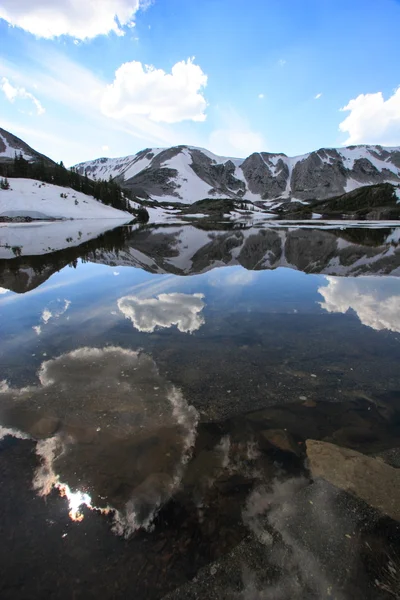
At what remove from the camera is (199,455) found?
4.74m

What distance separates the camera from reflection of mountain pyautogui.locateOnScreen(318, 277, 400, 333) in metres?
10.8

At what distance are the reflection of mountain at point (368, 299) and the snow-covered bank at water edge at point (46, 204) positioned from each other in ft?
296

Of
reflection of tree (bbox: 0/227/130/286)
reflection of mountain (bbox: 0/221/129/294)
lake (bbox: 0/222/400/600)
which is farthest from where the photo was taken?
reflection of tree (bbox: 0/227/130/286)

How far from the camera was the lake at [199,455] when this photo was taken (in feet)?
10.7

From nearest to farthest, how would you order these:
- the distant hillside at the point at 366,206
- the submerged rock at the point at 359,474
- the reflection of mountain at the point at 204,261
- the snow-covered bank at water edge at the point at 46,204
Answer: the submerged rock at the point at 359,474 → the reflection of mountain at the point at 204,261 → the snow-covered bank at water edge at the point at 46,204 → the distant hillside at the point at 366,206

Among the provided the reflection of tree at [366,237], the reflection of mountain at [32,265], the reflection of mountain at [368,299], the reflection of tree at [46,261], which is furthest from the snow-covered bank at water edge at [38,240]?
the reflection of tree at [366,237]

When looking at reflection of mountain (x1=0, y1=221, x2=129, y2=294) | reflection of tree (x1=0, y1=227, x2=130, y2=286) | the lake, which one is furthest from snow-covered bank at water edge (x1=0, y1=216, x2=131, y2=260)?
the lake

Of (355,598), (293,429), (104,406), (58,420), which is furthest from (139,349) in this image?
(355,598)

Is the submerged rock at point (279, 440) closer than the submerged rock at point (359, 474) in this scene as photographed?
No

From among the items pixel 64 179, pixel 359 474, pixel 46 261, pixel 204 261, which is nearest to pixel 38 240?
pixel 46 261

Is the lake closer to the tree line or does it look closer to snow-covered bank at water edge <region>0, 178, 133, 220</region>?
snow-covered bank at water edge <region>0, 178, 133, 220</region>

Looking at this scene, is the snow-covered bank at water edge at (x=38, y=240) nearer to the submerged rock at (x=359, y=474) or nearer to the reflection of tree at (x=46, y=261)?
the reflection of tree at (x=46, y=261)

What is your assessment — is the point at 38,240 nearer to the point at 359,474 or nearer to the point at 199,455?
the point at 199,455

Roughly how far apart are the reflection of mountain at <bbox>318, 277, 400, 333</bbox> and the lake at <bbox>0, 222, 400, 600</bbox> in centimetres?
26
